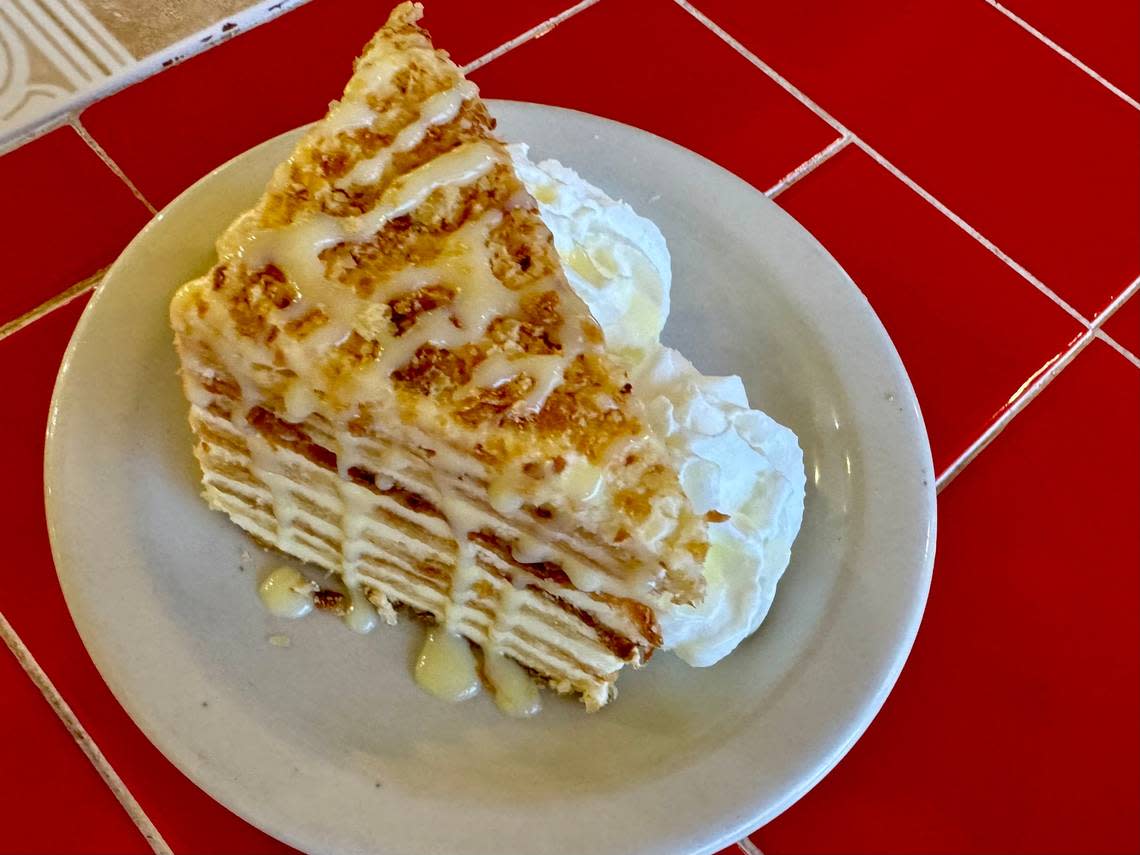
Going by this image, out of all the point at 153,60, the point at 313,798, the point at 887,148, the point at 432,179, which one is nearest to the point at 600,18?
the point at 887,148

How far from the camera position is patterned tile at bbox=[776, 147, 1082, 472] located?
145 cm

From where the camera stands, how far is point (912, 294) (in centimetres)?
153

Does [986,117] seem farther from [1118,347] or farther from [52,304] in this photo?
[52,304]

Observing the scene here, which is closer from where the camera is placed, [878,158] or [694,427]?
[694,427]

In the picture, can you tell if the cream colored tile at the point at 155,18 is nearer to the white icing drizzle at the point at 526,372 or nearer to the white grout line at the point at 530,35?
the white grout line at the point at 530,35

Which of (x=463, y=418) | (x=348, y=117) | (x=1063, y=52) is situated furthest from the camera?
(x=1063, y=52)

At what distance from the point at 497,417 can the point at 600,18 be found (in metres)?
1.12

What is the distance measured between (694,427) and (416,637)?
0.40m

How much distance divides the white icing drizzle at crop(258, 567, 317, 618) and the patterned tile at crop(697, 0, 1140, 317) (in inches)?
48.1

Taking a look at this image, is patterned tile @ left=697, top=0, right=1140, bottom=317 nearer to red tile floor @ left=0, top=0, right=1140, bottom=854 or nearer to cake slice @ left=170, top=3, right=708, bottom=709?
red tile floor @ left=0, top=0, right=1140, bottom=854

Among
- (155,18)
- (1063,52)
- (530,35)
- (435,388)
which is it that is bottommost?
(1063,52)

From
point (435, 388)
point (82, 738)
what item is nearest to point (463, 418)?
point (435, 388)

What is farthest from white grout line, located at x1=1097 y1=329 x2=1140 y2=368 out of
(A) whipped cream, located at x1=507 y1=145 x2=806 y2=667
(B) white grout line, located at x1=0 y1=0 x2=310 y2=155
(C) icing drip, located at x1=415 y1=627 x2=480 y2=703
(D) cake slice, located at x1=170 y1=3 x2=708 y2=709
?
(B) white grout line, located at x1=0 y1=0 x2=310 y2=155

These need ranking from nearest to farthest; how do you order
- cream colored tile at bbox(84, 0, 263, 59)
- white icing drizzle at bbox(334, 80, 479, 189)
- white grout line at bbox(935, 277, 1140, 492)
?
white icing drizzle at bbox(334, 80, 479, 189), white grout line at bbox(935, 277, 1140, 492), cream colored tile at bbox(84, 0, 263, 59)
